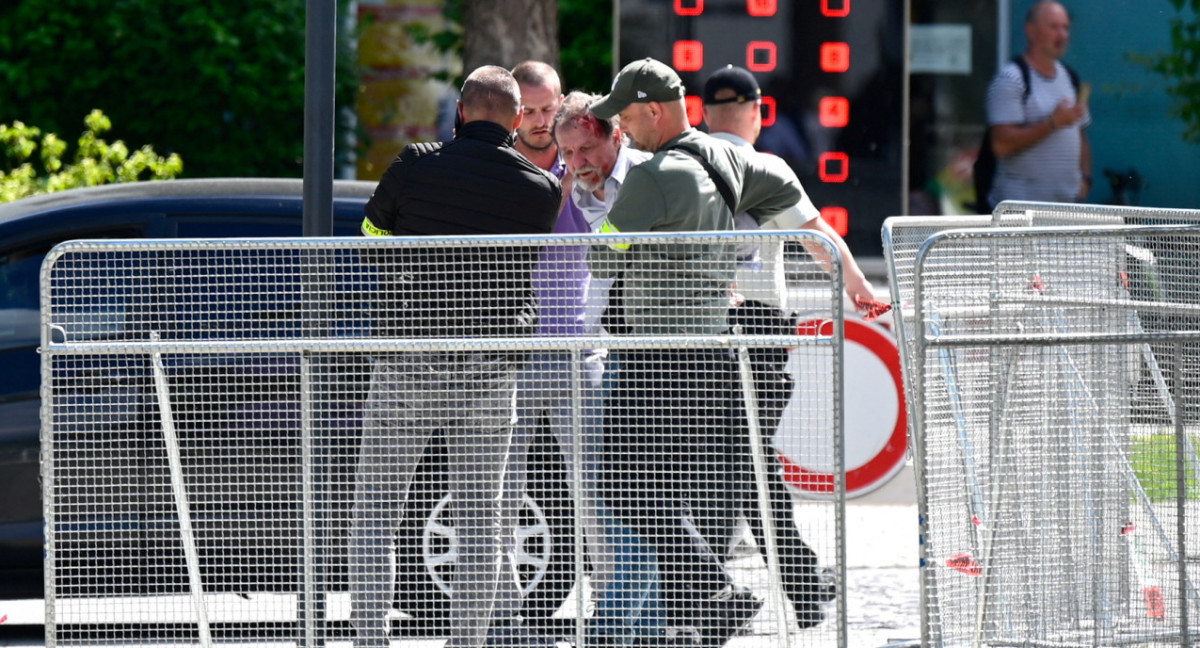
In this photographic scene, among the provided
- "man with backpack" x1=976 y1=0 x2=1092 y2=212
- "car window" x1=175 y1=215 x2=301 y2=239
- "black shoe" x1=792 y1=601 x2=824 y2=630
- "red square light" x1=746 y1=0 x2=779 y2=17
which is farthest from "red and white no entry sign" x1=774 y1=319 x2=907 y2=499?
"black shoe" x1=792 y1=601 x2=824 y2=630

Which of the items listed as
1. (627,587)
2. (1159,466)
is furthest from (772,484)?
(1159,466)

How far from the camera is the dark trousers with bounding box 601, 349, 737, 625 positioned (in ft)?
15.1

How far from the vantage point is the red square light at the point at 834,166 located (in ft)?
Answer: 28.3

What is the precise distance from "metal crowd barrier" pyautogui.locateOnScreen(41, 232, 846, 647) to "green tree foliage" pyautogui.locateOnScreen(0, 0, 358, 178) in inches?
348

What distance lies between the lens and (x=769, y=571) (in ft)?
15.4

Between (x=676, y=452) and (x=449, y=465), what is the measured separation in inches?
27.3

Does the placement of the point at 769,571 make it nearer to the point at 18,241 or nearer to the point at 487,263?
the point at 487,263

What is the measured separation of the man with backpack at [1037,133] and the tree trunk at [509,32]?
2.92 metres

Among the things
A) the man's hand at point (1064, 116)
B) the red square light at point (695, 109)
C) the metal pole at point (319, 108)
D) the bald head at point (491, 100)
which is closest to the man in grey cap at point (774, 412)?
the bald head at point (491, 100)

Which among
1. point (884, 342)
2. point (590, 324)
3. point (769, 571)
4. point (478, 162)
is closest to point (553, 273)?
point (590, 324)

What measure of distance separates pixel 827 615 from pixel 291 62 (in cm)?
986

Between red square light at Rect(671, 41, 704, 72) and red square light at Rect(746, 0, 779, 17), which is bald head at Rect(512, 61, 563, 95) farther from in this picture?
red square light at Rect(746, 0, 779, 17)

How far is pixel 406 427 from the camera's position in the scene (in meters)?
4.80

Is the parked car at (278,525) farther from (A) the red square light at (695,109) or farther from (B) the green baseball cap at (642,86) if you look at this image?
(A) the red square light at (695,109)
